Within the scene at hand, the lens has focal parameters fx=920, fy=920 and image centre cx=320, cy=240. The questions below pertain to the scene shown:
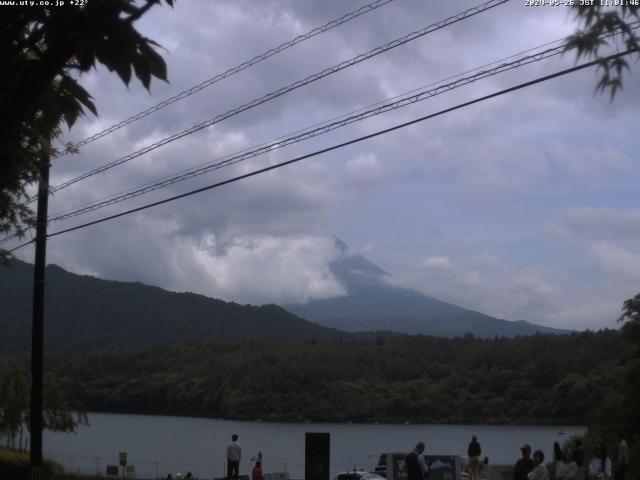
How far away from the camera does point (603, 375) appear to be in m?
87.2

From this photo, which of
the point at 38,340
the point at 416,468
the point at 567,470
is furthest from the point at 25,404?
the point at 567,470

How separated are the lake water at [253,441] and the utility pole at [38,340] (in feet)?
140

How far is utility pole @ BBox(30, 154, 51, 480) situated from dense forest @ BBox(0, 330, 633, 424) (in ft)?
261

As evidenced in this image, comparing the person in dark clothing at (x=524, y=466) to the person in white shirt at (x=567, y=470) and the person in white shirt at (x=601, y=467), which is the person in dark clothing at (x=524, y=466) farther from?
the person in white shirt at (x=601, y=467)

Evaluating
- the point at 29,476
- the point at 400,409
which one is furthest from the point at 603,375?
the point at 29,476

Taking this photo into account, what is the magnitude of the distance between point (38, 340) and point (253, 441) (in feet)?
246

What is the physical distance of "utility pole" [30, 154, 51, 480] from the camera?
60.7ft

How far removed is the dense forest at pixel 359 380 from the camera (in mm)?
102438

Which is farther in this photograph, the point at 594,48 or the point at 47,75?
the point at 47,75

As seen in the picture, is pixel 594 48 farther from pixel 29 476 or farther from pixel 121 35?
pixel 29 476

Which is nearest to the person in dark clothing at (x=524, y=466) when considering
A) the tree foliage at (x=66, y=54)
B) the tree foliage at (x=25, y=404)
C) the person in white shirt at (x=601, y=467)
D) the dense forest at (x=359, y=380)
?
the person in white shirt at (x=601, y=467)

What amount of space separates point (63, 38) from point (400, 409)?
112717 mm

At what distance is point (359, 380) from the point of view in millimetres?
117438

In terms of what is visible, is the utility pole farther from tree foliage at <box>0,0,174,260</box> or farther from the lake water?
the lake water
